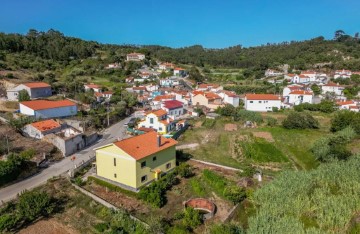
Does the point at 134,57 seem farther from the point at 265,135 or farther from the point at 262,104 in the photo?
the point at 265,135

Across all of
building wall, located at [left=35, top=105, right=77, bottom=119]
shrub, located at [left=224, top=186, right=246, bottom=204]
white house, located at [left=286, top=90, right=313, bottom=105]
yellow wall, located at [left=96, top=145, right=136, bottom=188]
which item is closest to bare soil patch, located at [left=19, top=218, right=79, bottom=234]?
yellow wall, located at [left=96, top=145, right=136, bottom=188]

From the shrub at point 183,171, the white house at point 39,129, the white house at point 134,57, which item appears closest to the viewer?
the shrub at point 183,171

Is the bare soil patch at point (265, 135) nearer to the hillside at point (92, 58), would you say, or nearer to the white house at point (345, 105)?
the white house at point (345, 105)

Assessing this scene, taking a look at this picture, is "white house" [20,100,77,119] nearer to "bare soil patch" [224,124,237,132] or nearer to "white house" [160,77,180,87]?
"bare soil patch" [224,124,237,132]

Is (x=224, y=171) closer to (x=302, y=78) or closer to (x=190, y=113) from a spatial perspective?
(x=190, y=113)

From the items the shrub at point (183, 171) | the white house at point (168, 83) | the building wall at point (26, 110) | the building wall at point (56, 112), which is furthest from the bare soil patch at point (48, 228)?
the white house at point (168, 83)
